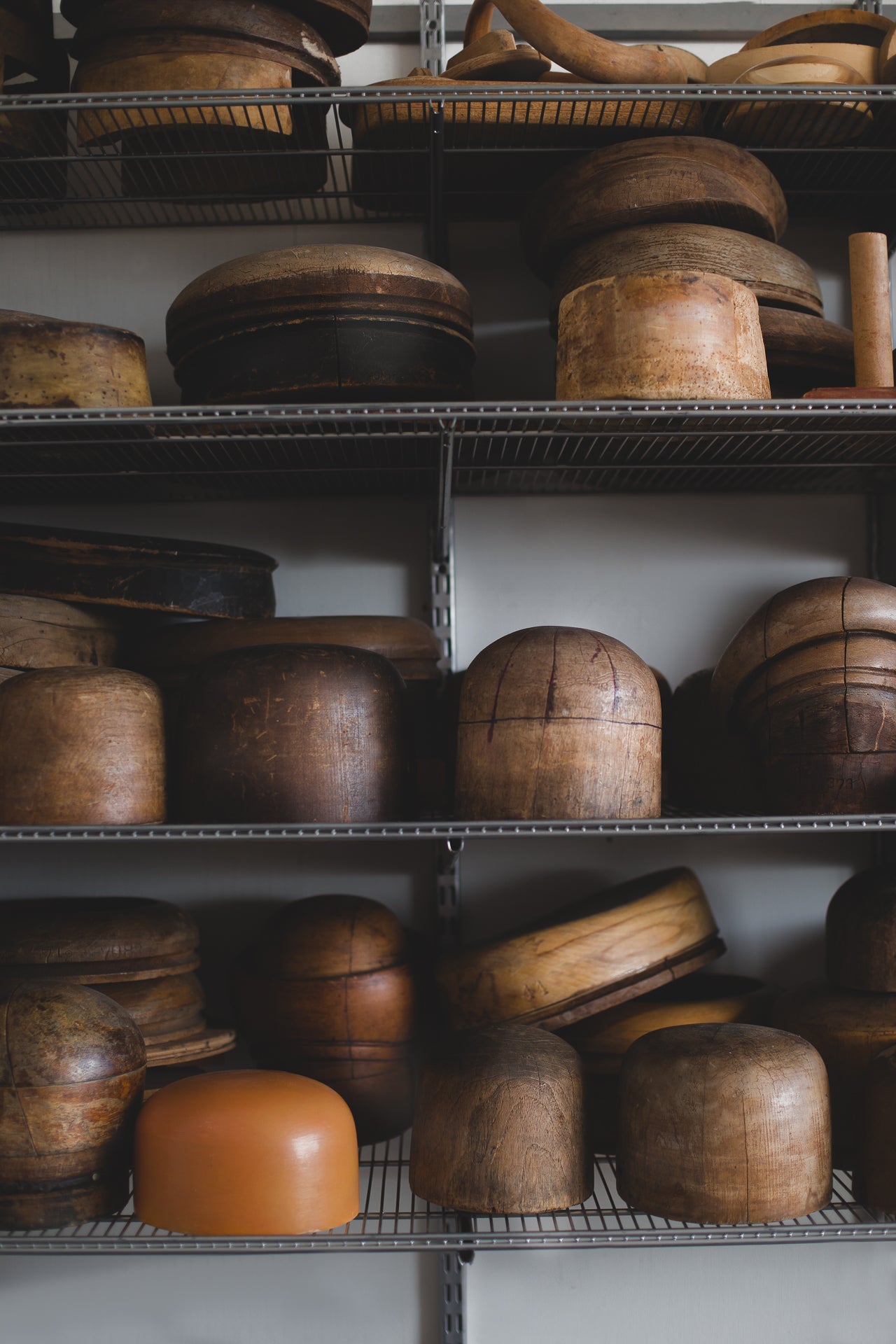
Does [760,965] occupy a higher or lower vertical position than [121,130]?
lower

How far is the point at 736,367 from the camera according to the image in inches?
44.4

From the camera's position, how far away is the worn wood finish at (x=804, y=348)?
4.08 feet

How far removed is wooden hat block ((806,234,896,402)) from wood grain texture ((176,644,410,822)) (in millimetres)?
625

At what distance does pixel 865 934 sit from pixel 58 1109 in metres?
0.86

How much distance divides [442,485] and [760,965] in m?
0.79

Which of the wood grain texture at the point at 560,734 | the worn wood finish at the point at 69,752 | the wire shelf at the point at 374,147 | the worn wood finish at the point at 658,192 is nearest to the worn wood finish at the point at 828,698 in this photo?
the wood grain texture at the point at 560,734

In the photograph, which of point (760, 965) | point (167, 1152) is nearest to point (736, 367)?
point (760, 965)

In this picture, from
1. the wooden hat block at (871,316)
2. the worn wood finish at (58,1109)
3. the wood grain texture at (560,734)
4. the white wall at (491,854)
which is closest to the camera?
the worn wood finish at (58,1109)

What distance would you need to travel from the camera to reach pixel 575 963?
118cm

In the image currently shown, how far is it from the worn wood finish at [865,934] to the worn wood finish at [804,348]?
1.96ft

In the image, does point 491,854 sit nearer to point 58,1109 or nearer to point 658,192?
point 58,1109

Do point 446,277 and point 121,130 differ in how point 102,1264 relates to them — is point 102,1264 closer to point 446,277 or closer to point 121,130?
point 446,277

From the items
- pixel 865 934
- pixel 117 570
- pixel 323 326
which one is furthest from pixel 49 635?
pixel 865 934

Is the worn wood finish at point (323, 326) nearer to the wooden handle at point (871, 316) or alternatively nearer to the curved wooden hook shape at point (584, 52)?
the curved wooden hook shape at point (584, 52)
